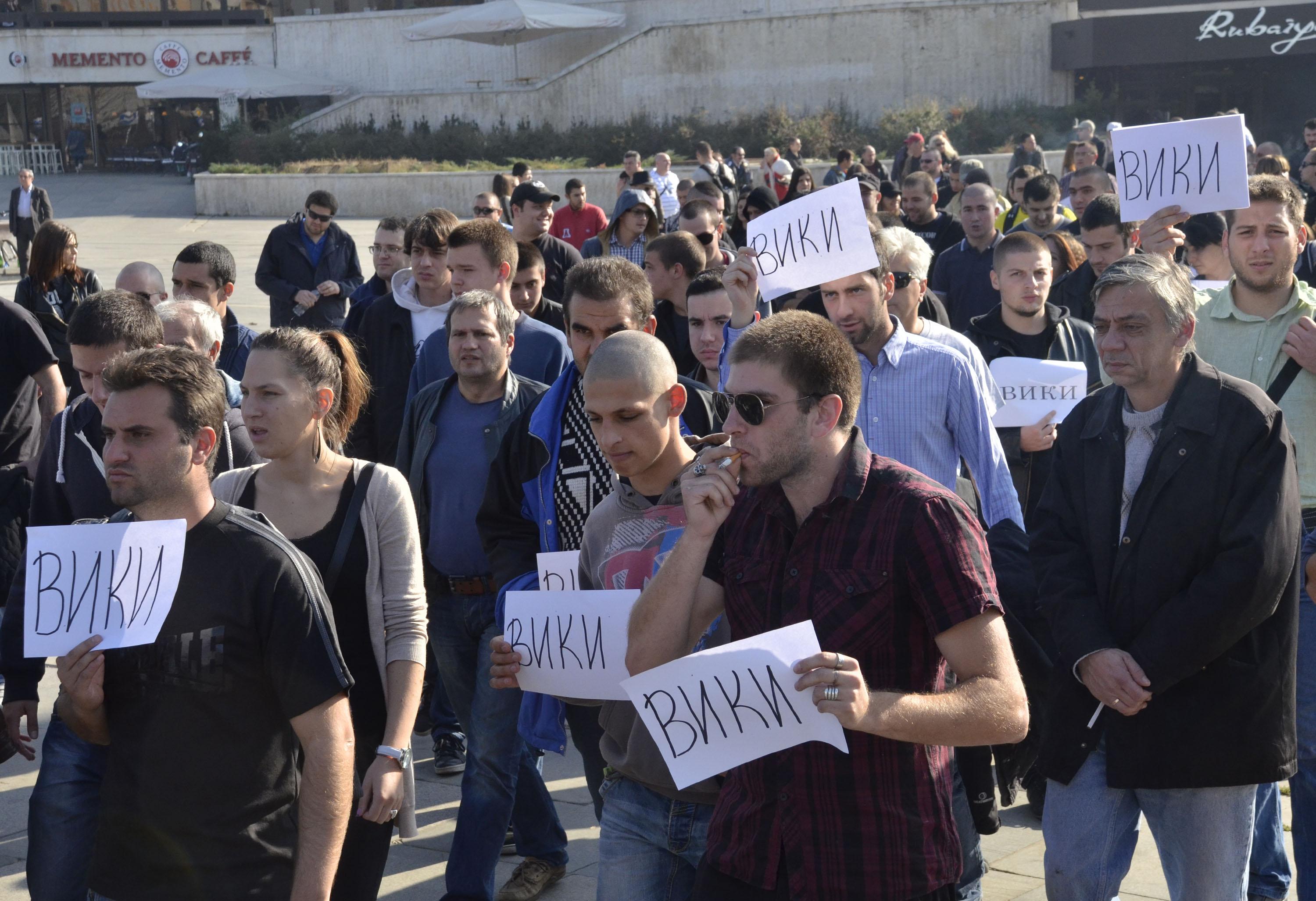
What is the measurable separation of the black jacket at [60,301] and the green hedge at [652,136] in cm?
2409

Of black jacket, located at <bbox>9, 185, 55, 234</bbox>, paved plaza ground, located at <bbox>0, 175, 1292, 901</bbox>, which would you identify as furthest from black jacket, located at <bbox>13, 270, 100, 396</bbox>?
black jacket, located at <bbox>9, 185, 55, 234</bbox>

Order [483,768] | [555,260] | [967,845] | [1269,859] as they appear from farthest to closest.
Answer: [555,260]
[483,768]
[1269,859]
[967,845]

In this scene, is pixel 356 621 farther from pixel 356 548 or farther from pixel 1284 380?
pixel 1284 380

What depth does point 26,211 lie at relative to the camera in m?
22.8

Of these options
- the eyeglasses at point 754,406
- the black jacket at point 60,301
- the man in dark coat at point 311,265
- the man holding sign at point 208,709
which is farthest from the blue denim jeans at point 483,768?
the man in dark coat at point 311,265

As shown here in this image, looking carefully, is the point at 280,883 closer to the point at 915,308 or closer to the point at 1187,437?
the point at 1187,437

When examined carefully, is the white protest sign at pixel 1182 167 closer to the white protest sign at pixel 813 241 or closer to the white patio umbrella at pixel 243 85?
the white protest sign at pixel 813 241

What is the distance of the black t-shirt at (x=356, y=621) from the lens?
3.64 m

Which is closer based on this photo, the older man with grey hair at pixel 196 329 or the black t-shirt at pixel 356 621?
the black t-shirt at pixel 356 621

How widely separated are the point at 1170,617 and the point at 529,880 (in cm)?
245

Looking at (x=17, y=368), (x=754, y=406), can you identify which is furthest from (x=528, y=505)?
(x=17, y=368)

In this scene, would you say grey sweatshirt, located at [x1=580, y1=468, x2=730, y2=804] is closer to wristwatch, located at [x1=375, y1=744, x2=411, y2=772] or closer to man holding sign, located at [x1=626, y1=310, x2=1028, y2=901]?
man holding sign, located at [x1=626, y1=310, x2=1028, y2=901]

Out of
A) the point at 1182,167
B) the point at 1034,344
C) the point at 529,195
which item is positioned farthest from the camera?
the point at 529,195

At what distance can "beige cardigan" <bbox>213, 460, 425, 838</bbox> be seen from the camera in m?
3.64
